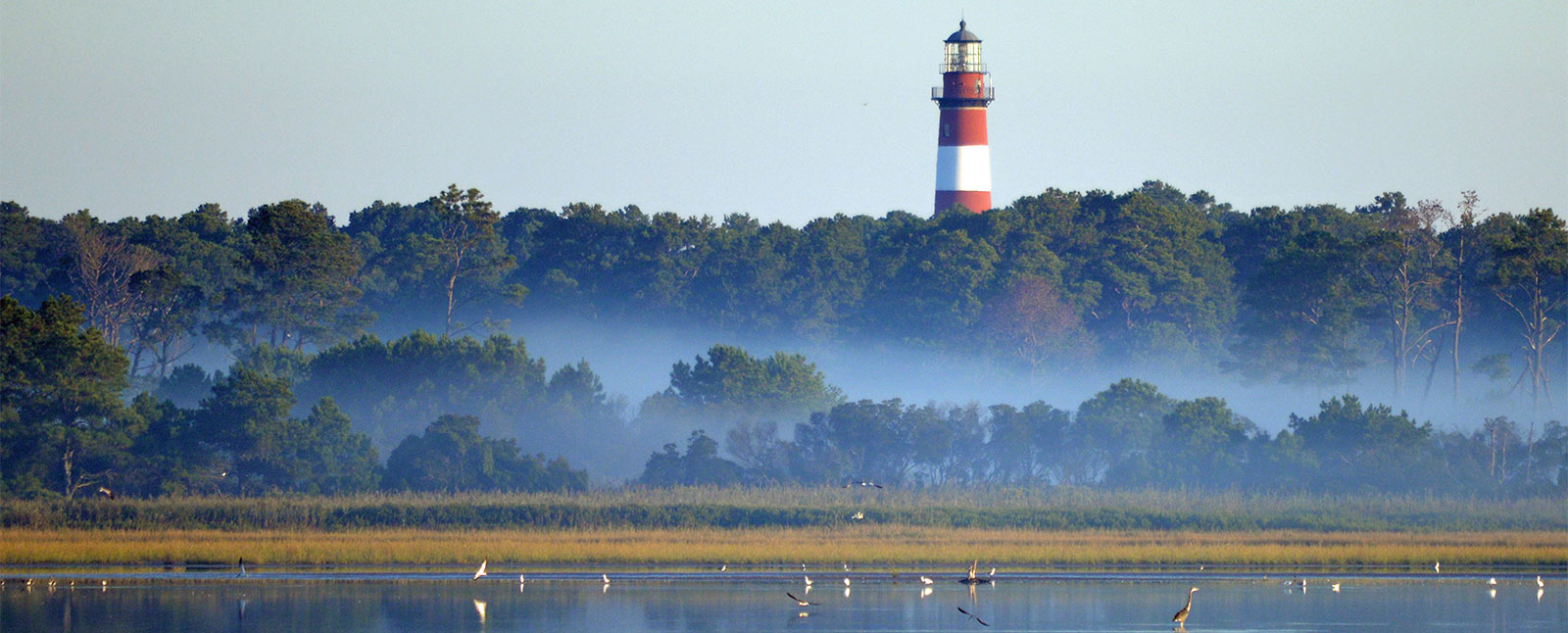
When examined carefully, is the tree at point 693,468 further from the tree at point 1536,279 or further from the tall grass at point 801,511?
the tree at point 1536,279

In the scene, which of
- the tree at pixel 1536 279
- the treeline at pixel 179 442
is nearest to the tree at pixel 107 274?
the treeline at pixel 179 442

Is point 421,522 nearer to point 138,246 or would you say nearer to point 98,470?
point 98,470

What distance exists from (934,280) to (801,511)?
3554 cm

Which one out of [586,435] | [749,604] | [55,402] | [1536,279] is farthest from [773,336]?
[749,604]

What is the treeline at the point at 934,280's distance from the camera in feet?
259

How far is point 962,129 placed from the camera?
87.6 m

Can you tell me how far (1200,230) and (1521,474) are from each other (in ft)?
96.0

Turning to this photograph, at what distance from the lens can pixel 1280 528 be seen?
52.2m

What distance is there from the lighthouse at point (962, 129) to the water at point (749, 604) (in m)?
48.1

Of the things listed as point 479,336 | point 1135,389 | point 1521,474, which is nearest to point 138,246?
point 479,336

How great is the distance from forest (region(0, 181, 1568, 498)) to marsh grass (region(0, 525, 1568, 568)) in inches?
412

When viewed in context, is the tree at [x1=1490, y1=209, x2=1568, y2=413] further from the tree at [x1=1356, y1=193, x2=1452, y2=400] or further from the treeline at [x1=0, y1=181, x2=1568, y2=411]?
the tree at [x1=1356, y1=193, x2=1452, y2=400]

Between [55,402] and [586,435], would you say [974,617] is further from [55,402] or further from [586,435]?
[586,435]

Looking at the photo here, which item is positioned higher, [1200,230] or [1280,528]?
[1200,230]
